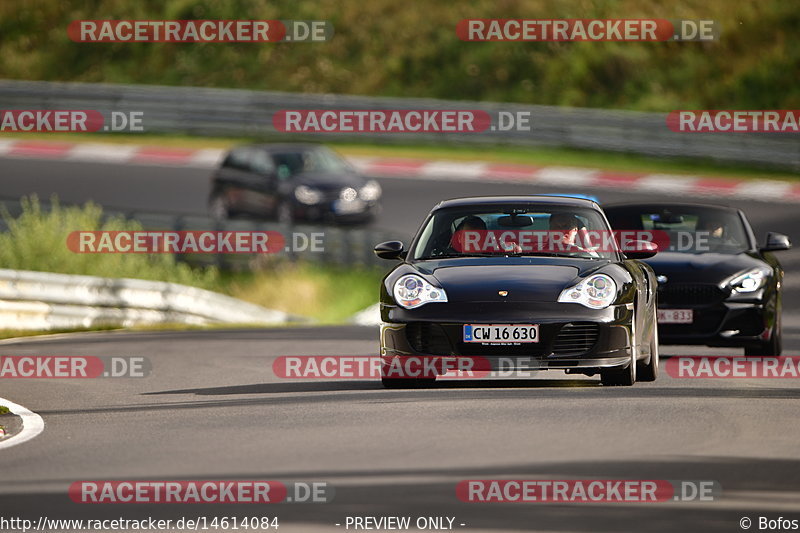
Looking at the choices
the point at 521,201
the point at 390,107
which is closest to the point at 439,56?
the point at 390,107

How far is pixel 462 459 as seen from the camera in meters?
8.75

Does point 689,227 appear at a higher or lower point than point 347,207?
lower

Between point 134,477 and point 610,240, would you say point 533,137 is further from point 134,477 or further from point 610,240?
point 134,477

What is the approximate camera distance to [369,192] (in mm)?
28094

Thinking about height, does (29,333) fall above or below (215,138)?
below

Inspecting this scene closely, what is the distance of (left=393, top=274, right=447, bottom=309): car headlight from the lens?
1153cm

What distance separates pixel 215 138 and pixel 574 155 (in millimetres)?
8218

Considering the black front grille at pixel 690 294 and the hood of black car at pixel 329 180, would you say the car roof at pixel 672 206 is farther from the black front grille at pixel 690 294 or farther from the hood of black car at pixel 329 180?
the hood of black car at pixel 329 180

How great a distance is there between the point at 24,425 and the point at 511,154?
1025 inches

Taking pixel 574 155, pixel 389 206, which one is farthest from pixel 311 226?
pixel 574 155

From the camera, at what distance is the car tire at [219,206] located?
2903 cm

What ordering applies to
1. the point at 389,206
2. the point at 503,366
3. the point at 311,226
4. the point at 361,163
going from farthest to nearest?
the point at 361,163, the point at 389,206, the point at 311,226, the point at 503,366

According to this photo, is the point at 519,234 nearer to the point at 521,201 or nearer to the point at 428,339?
the point at 521,201

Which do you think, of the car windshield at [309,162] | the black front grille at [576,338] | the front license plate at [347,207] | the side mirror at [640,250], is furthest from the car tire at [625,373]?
the car windshield at [309,162]
